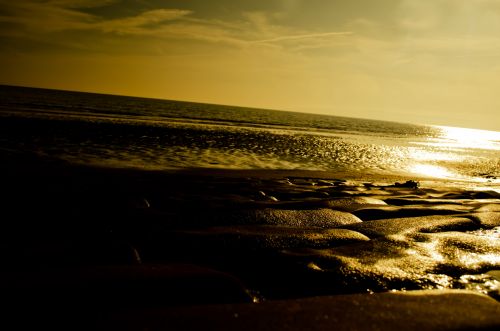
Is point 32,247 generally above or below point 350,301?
below

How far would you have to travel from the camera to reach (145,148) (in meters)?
16.8

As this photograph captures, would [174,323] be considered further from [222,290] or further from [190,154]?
[190,154]

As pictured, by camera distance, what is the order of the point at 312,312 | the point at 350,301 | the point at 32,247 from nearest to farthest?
the point at 312,312, the point at 350,301, the point at 32,247

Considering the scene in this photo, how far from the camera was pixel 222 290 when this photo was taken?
105 inches

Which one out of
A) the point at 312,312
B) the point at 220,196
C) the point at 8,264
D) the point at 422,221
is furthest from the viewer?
the point at 220,196

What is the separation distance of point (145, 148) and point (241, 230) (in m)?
13.5

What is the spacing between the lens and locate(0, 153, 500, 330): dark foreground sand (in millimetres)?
2229

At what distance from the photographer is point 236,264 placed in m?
3.40

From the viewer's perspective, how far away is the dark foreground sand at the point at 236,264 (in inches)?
87.7

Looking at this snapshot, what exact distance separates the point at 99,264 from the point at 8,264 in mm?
768

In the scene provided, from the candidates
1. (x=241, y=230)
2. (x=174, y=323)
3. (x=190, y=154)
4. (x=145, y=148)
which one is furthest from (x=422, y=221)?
(x=145, y=148)

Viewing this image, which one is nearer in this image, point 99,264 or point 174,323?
point 174,323

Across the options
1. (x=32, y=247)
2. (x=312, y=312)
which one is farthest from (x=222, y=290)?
(x=32, y=247)

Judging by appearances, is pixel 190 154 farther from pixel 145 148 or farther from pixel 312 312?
pixel 312 312
